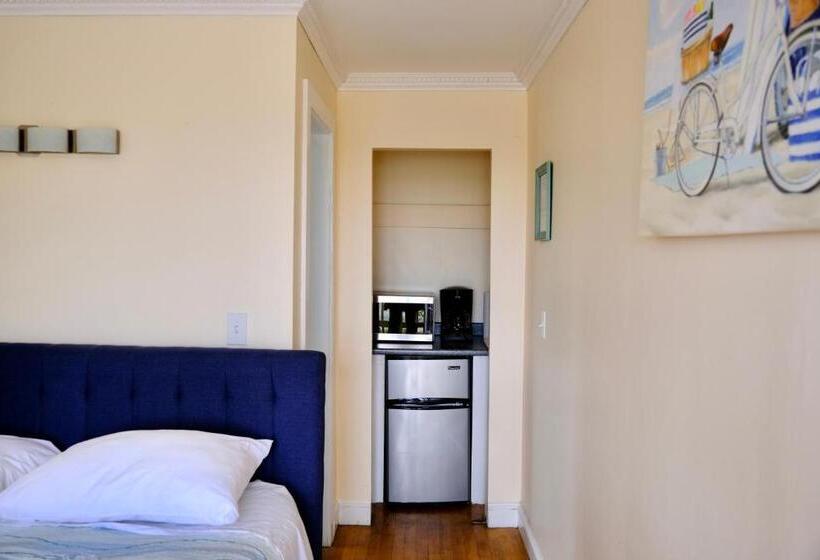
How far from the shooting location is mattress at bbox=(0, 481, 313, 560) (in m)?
1.61

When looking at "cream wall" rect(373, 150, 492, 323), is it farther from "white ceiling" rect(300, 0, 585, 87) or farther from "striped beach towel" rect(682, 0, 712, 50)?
"striped beach towel" rect(682, 0, 712, 50)

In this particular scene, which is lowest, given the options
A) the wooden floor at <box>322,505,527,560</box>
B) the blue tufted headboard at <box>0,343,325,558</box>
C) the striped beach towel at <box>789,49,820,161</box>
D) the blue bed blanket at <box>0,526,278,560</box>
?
the wooden floor at <box>322,505,527,560</box>

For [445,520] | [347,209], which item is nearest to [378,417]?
[445,520]

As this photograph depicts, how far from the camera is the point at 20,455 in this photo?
206 cm

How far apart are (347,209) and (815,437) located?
9.14 ft

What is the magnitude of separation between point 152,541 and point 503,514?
2.30 metres

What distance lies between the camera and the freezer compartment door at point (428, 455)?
3.67 metres

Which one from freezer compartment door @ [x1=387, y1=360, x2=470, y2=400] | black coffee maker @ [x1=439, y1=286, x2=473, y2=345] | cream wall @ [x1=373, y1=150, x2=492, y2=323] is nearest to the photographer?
freezer compartment door @ [x1=387, y1=360, x2=470, y2=400]

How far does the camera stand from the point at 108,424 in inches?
89.3

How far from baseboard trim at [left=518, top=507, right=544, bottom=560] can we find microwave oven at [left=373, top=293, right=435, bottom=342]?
3.75 ft

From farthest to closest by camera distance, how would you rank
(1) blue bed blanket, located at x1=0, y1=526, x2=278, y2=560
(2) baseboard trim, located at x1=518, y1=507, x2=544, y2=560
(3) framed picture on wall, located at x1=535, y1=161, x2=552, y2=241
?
(2) baseboard trim, located at x1=518, y1=507, x2=544, y2=560
(3) framed picture on wall, located at x1=535, y1=161, x2=552, y2=241
(1) blue bed blanket, located at x1=0, y1=526, x2=278, y2=560

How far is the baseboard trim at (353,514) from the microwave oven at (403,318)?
38.6 inches

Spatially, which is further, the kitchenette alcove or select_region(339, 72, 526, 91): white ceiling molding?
the kitchenette alcove

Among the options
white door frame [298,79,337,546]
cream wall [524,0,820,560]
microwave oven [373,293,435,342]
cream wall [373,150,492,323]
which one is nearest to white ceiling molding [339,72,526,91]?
white door frame [298,79,337,546]
